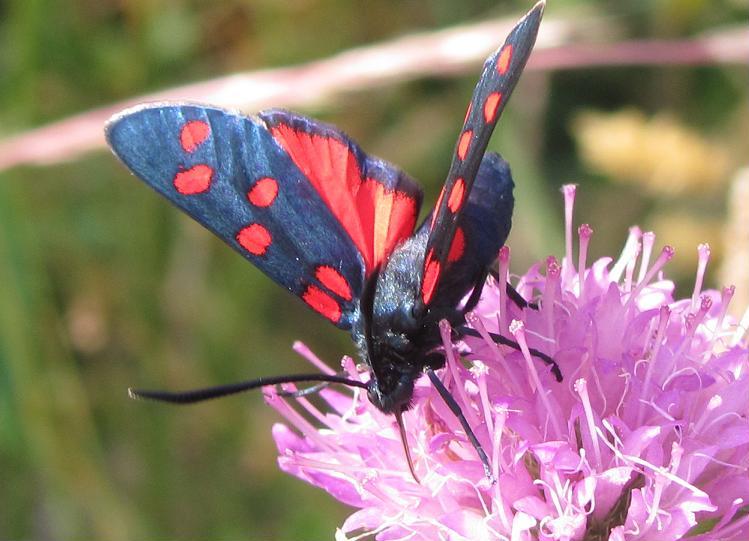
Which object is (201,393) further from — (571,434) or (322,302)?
(571,434)

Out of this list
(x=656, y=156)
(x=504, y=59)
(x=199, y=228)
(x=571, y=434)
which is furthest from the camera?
(x=199, y=228)

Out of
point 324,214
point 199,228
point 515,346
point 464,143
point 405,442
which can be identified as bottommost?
point 199,228

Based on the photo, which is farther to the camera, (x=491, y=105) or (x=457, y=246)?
(x=457, y=246)

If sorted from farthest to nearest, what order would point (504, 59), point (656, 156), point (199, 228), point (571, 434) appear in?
point (199, 228) < point (656, 156) < point (571, 434) < point (504, 59)

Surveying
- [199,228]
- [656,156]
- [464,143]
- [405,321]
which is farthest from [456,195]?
[199,228]

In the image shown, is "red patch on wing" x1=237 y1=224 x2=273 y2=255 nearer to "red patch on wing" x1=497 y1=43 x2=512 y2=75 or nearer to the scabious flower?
the scabious flower

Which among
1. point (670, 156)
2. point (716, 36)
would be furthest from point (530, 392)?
point (716, 36)

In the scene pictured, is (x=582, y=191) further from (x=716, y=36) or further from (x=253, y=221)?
(x=253, y=221)
